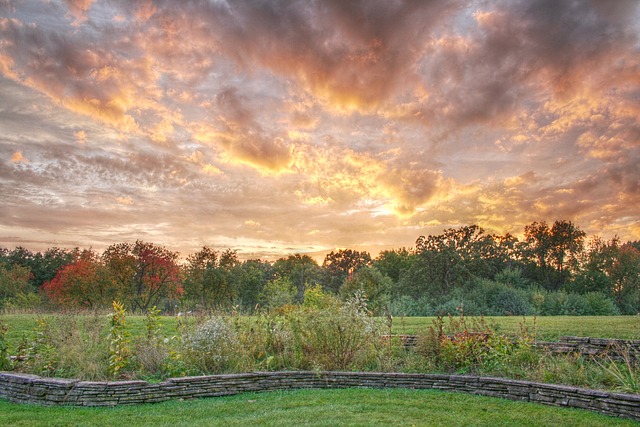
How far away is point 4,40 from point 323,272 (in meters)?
41.8

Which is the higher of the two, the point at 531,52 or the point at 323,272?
the point at 531,52

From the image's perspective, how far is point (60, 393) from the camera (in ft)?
22.1

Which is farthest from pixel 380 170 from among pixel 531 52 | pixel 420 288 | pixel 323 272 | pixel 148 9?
pixel 323 272

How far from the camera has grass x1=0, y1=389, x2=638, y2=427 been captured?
5492mm

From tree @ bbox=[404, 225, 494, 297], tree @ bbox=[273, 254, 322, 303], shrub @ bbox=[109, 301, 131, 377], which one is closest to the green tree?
tree @ bbox=[404, 225, 494, 297]

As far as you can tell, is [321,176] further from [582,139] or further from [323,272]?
[323,272]

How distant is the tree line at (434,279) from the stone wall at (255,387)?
557 inches

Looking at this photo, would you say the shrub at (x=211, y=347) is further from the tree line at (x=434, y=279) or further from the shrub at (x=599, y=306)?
the shrub at (x=599, y=306)

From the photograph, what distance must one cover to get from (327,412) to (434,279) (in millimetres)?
25346

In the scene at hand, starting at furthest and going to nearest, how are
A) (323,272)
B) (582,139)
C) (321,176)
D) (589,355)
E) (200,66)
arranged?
(323,272)
(321,176)
(582,139)
(200,66)
(589,355)

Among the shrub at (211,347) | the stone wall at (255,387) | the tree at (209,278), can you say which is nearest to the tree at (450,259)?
the tree at (209,278)

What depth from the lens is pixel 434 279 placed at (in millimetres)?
29984

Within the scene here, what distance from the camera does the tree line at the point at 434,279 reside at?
2361 centimetres

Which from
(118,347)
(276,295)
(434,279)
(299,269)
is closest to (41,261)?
(299,269)
